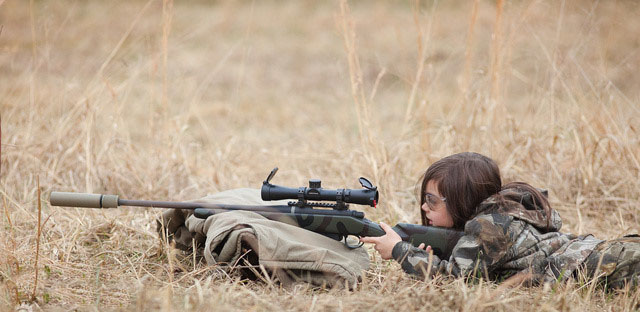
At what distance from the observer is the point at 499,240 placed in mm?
3465

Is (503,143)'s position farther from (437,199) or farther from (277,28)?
(277,28)

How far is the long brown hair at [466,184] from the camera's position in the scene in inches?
143

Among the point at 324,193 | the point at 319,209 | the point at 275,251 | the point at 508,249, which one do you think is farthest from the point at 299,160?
the point at 508,249

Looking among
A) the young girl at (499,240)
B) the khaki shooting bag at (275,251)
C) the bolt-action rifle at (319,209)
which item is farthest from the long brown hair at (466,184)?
the khaki shooting bag at (275,251)

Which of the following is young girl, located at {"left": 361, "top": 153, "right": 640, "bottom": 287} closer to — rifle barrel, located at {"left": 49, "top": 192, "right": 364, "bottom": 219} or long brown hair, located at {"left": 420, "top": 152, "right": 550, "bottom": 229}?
long brown hair, located at {"left": 420, "top": 152, "right": 550, "bottom": 229}

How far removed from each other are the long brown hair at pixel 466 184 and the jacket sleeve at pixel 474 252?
0.17 metres

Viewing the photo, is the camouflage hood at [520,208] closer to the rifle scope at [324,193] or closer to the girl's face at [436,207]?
the girl's face at [436,207]

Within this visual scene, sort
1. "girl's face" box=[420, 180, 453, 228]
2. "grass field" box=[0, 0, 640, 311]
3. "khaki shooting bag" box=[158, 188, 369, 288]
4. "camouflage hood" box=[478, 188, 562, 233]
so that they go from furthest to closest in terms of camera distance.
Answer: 1. "girl's face" box=[420, 180, 453, 228]
2. "camouflage hood" box=[478, 188, 562, 233]
3. "khaki shooting bag" box=[158, 188, 369, 288]
4. "grass field" box=[0, 0, 640, 311]

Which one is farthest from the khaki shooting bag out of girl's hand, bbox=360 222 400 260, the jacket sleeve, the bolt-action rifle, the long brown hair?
the long brown hair

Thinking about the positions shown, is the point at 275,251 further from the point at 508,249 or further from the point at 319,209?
the point at 508,249

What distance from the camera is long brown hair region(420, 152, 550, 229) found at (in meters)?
3.64

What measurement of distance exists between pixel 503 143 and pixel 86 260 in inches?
146

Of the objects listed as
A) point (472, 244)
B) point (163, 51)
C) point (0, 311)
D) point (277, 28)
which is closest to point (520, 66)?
point (277, 28)

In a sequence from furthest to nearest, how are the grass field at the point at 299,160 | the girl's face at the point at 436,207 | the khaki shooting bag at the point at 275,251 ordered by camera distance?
the girl's face at the point at 436,207 → the khaki shooting bag at the point at 275,251 → the grass field at the point at 299,160
